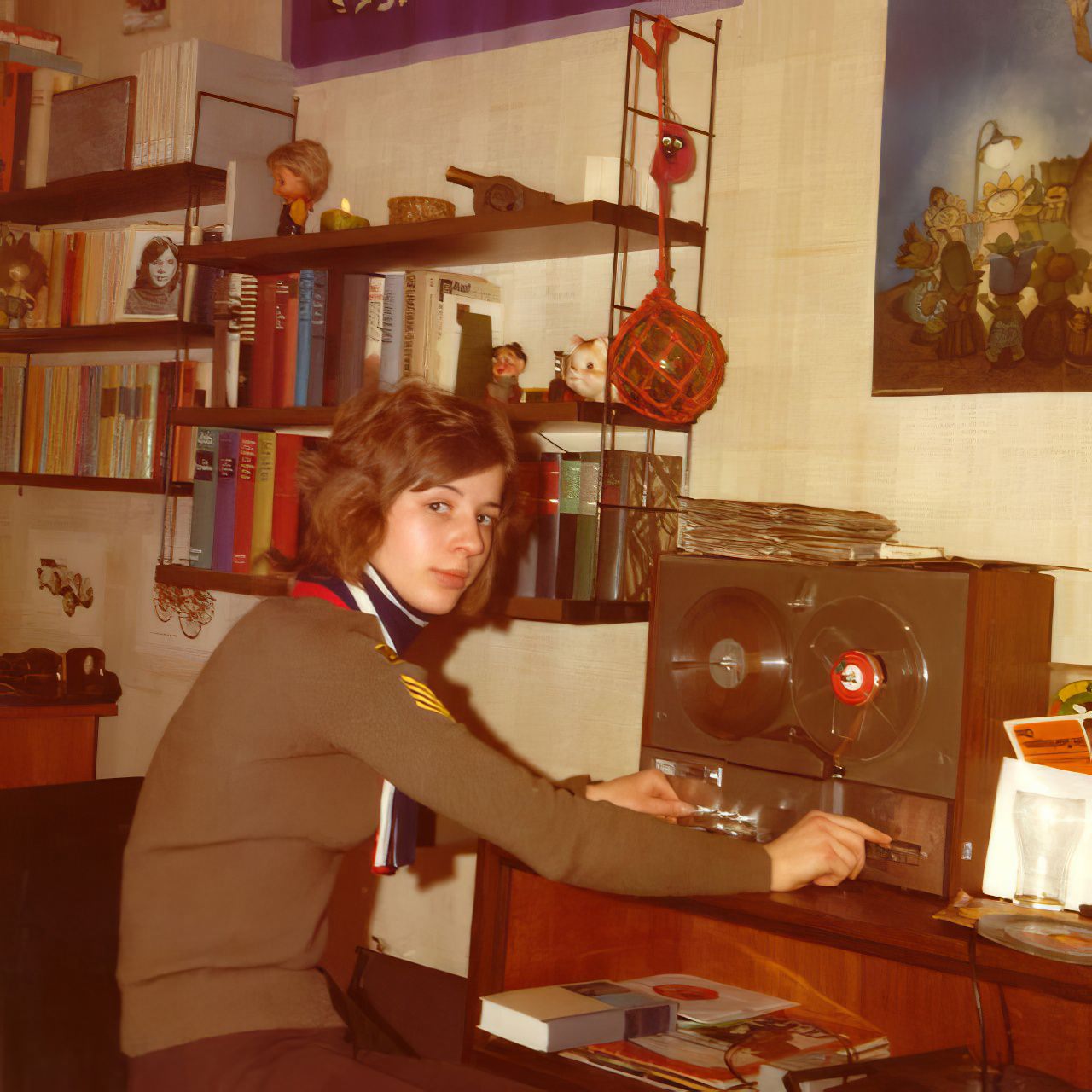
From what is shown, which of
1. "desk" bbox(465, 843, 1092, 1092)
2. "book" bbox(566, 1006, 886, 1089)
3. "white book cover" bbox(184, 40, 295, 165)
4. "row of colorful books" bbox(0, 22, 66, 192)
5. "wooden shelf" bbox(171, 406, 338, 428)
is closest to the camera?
"desk" bbox(465, 843, 1092, 1092)

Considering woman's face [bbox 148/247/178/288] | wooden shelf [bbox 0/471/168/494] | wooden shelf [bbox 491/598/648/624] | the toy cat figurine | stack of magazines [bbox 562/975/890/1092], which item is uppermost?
woman's face [bbox 148/247/178/288]

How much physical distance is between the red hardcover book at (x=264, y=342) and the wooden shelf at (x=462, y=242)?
0.23 feet

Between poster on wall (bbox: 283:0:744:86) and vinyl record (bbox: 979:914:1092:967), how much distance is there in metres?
1.58

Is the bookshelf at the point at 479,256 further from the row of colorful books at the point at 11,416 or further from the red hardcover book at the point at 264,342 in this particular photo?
the row of colorful books at the point at 11,416

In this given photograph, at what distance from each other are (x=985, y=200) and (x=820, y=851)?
1.00 m

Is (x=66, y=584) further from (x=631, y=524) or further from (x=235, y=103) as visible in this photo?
(x=631, y=524)

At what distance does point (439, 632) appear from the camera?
264 cm

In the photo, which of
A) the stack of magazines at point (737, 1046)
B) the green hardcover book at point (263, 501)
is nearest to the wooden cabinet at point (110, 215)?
the green hardcover book at point (263, 501)

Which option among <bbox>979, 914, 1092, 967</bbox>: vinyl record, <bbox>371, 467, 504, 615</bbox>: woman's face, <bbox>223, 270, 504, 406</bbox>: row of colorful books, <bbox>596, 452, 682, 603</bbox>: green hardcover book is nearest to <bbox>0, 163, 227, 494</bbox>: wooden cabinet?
<bbox>223, 270, 504, 406</bbox>: row of colorful books

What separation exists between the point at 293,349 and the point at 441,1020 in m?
1.31

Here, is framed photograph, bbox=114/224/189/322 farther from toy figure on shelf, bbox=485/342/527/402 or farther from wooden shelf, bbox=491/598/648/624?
wooden shelf, bbox=491/598/648/624

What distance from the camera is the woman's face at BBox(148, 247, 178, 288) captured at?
2994 millimetres

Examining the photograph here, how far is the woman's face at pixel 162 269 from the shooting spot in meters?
2.99

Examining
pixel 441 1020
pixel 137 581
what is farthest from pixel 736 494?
pixel 137 581
